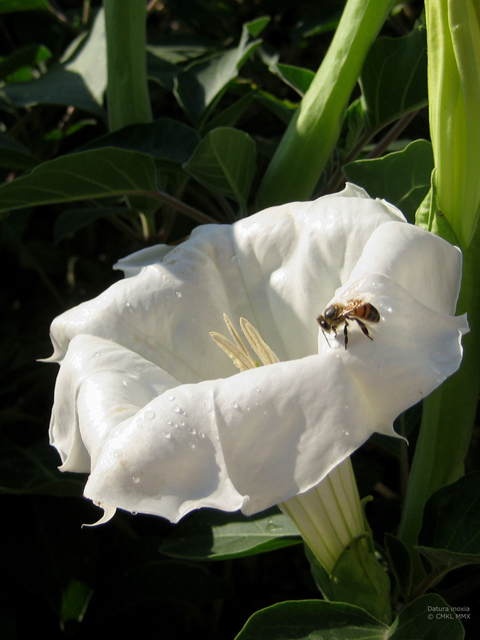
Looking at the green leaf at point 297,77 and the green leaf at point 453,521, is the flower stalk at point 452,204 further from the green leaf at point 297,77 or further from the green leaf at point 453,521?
the green leaf at point 297,77

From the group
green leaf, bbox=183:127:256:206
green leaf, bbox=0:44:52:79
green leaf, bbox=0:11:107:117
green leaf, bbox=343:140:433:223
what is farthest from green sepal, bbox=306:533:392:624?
green leaf, bbox=0:44:52:79

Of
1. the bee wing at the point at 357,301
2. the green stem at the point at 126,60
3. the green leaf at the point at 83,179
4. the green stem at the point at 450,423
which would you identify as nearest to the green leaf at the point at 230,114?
the green stem at the point at 126,60

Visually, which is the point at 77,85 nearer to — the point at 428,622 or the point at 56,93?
the point at 56,93

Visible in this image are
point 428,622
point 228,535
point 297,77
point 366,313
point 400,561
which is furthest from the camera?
point 297,77

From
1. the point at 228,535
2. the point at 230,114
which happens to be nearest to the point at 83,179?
the point at 230,114

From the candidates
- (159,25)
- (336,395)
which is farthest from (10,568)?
(159,25)

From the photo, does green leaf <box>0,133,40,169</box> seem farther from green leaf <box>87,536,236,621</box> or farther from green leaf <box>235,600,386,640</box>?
green leaf <box>235,600,386,640</box>
